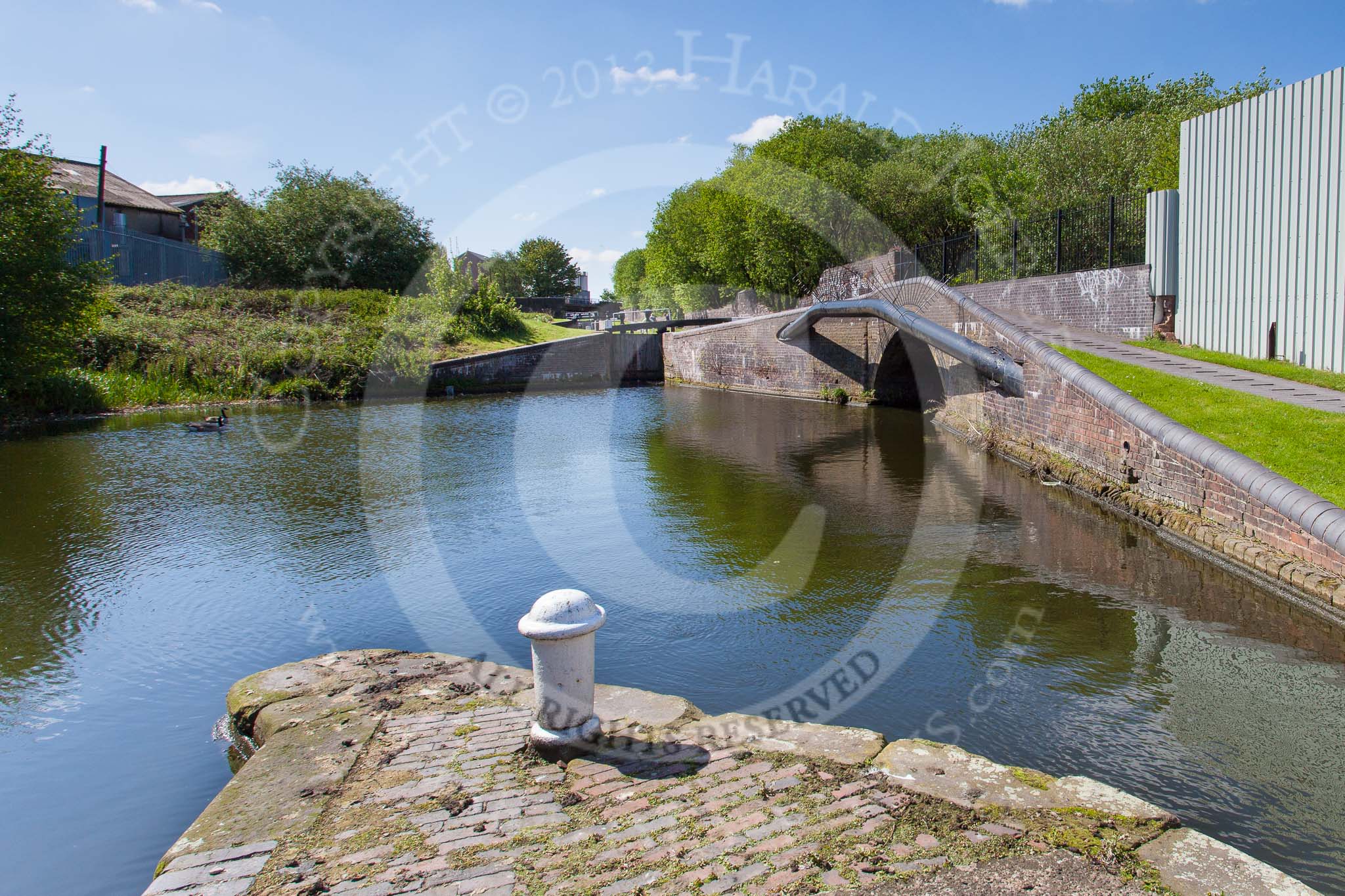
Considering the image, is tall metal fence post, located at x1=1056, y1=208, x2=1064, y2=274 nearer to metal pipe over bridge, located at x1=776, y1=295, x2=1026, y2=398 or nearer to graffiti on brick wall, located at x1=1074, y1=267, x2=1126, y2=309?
graffiti on brick wall, located at x1=1074, y1=267, x2=1126, y2=309

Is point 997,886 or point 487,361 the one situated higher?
point 487,361

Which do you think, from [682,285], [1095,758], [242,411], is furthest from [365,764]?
[682,285]

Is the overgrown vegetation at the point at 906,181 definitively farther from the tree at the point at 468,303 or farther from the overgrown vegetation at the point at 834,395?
the tree at the point at 468,303

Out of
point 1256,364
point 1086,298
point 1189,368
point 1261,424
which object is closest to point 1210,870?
point 1261,424

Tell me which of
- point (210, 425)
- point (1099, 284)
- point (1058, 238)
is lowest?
point (210, 425)

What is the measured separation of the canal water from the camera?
4840 millimetres

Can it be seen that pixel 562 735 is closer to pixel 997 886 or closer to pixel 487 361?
pixel 997 886

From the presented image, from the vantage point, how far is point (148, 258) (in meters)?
33.8

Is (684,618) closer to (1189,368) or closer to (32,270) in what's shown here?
(1189,368)

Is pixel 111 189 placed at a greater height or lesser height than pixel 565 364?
greater

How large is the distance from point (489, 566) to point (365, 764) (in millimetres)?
4977

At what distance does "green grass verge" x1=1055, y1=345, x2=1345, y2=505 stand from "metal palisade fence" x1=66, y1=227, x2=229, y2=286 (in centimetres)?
3130

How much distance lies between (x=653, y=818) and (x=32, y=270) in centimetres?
2180

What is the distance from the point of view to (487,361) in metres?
32.6
